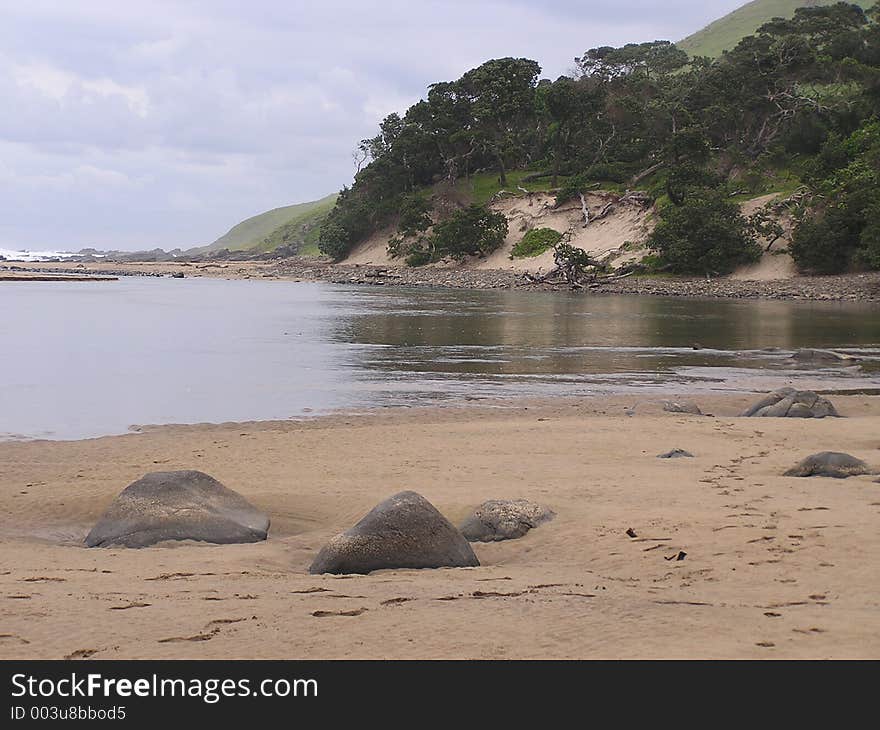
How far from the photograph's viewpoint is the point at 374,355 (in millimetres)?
27094

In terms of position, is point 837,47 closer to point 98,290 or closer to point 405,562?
point 98,290

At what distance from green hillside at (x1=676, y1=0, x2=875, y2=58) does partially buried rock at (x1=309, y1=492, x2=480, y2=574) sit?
173 meters

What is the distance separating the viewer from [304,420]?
16.9 meters

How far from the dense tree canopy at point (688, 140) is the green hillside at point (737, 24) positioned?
72131 mm

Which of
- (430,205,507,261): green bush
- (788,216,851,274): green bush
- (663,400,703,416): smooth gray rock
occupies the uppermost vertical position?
(430,205,507,261): green bush

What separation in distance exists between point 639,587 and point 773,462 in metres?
5.55

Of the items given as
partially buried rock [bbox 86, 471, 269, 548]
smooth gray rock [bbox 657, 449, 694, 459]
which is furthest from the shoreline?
partially buried rock [bbox 86, 471, 269, 548]

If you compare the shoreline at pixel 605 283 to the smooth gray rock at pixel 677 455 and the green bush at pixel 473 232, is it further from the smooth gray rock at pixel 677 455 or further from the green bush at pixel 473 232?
the smooth gray rock at pixel 677 455

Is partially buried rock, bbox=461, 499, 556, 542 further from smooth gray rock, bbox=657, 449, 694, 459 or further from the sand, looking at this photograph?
smooth gray rock, bbox=657, 449, 694, 459

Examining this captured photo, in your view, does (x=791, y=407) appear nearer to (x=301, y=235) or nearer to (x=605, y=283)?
(x=605, y=283)

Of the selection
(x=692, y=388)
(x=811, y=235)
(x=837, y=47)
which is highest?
(x=837, y=47)

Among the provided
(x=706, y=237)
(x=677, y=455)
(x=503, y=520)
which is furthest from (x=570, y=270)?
(x=503, y=520)

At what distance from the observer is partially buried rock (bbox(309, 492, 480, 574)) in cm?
786
